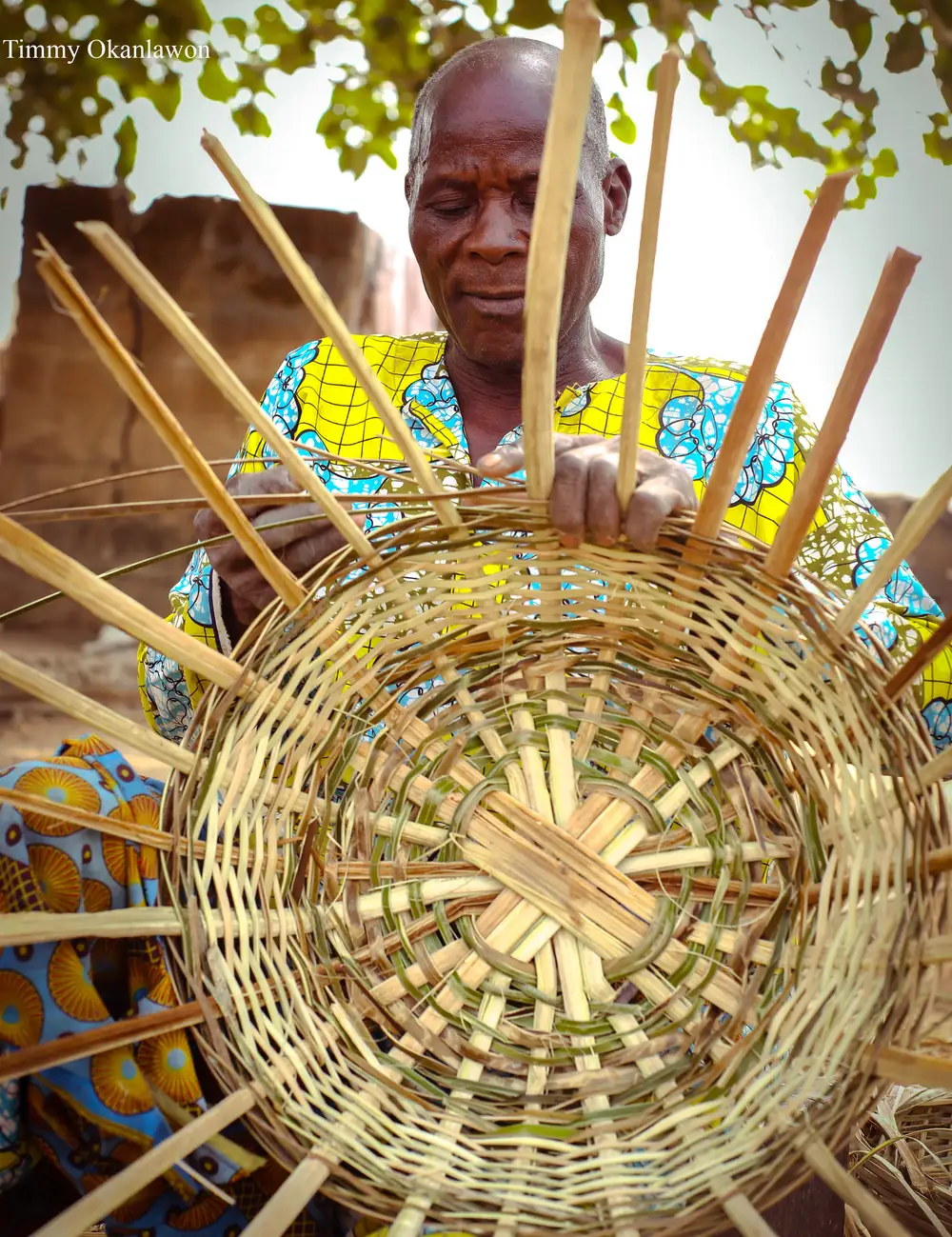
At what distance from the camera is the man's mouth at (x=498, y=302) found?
1082mm

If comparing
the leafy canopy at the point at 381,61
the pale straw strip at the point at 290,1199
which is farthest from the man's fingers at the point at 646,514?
the leafy canopy at the point at 381,61

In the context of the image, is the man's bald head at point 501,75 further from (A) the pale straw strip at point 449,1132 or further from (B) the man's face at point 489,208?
(A) the pale straw strip at point 449,1132

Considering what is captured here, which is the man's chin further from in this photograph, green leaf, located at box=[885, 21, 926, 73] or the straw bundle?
green leaf, located at box=[885, 21, 926, 73]

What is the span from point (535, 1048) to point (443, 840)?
0.17 metres

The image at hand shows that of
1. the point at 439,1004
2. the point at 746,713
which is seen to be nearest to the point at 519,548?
the point at 746,713

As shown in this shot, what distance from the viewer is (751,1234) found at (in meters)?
0.56

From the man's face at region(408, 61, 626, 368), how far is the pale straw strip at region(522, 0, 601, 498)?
534 mm

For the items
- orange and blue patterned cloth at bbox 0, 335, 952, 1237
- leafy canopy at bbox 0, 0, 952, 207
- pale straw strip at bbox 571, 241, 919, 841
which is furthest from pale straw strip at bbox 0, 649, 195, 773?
leafy canopy at bbox 0, 0, 952, 207

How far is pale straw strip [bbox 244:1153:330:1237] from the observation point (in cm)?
58

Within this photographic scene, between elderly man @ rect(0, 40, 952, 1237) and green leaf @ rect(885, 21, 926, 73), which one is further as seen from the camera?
green leaf @ rect(885, 21, 926, 73)

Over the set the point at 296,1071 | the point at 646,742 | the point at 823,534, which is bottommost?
the point at 296,1071

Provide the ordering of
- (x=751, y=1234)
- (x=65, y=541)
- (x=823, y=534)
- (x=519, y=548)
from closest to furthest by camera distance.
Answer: (x=751, y=1234) → (x=519, y=548) → (x=823, y=534) → (x=65, y=541)

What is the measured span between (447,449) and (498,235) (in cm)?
23

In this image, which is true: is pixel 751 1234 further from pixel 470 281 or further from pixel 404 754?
pixel 470 281
